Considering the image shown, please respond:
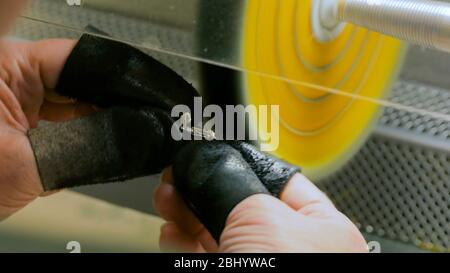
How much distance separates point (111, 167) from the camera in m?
0.69

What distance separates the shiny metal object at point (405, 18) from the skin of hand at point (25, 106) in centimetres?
39

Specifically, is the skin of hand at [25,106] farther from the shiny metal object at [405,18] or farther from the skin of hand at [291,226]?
the shiny metal object at [405,18]

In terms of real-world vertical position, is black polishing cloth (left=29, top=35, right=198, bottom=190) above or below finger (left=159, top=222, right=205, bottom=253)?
above

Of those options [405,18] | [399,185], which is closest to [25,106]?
[405,18]

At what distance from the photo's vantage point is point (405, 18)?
0.67 metres

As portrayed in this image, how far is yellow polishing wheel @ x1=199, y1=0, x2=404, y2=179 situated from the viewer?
751 millimetres

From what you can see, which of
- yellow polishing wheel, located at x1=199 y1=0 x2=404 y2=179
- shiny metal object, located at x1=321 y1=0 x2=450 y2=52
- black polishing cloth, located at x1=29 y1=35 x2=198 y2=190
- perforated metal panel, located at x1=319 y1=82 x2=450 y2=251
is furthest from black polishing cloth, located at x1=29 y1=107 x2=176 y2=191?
perforated metal panel, located at x1=319 y1=82 x2=450 y2=251

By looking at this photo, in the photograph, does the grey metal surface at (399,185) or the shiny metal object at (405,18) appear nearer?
the shiny metal object at (405,18)

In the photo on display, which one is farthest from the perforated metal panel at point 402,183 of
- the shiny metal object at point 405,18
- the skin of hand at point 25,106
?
the skin of hand at point 25,106

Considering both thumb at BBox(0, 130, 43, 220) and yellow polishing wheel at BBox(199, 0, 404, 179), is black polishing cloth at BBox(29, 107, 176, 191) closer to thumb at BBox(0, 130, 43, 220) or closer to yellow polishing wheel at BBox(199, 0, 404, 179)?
thumb at BBox(0, 130, 43, 220)

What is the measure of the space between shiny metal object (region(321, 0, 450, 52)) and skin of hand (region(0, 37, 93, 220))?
0.39m

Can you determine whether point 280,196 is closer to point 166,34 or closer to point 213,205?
point 213,205

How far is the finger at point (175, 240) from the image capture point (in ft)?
2.67

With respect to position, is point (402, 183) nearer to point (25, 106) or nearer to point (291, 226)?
point (291, 226)
